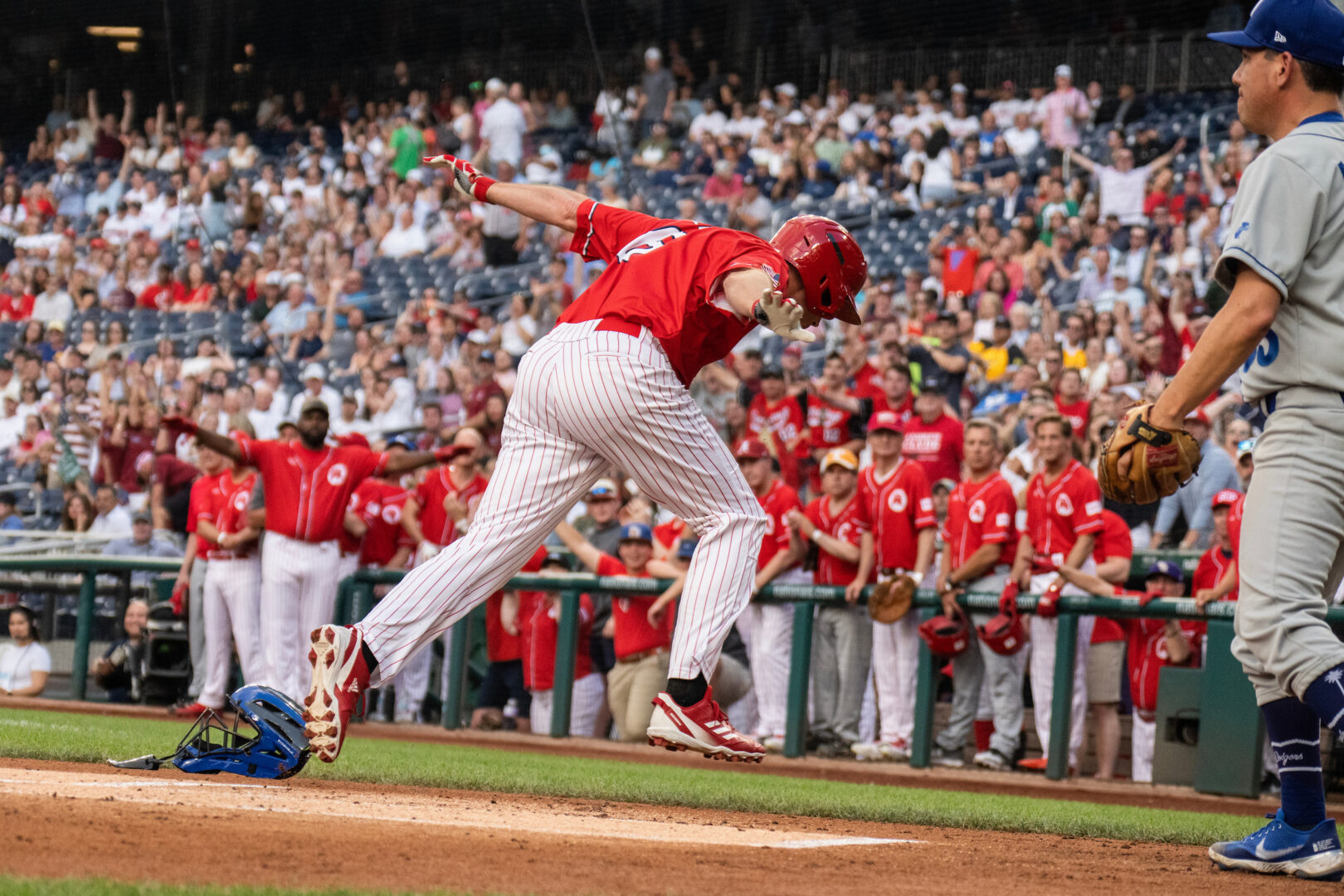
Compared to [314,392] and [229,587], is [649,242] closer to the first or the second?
[229,587]

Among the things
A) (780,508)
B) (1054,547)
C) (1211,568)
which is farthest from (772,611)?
(1211,568)

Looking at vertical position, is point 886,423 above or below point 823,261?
below

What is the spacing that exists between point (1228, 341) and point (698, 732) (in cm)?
158

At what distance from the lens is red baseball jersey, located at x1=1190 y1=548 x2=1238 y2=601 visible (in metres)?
7.83

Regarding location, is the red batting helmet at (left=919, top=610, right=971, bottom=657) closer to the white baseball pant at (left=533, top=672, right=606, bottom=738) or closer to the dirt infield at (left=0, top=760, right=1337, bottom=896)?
the white baseball pant at (left=533, top=672, right=606, bottom=738)

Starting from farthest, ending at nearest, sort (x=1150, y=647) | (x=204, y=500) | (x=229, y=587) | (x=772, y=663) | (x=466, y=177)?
(x=204, y=500) < (x=229, y=587) < (x=772, y=663) < (x=1150, y=647) < (x=466, y=177)

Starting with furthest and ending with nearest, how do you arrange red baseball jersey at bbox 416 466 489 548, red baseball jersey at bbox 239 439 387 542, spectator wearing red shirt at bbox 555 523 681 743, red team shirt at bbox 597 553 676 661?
red baseball jersey at bbox 416 466 489 548
red baseball jersey at bbox 239 439 387 542
red team shirt at bbox 597 553 676 661
spectator wearing red shirt at bbox 555 523 681 743

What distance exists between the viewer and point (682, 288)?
4.00 meters

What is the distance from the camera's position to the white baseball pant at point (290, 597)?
376 inches

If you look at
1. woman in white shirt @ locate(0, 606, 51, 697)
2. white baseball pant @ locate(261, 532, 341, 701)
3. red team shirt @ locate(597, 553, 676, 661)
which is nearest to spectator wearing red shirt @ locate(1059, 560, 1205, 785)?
red team shirt @ locate(597, 553, 676, 661)

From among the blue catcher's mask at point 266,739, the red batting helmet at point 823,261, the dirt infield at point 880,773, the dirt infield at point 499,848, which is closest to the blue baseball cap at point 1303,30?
the red batting helmet at point 823,261

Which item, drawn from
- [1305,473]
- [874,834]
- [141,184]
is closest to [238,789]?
[874,834]

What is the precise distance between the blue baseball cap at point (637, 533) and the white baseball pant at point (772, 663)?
86 centimetres

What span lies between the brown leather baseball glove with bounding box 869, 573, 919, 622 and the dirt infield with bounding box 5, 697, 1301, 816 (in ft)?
2.58
